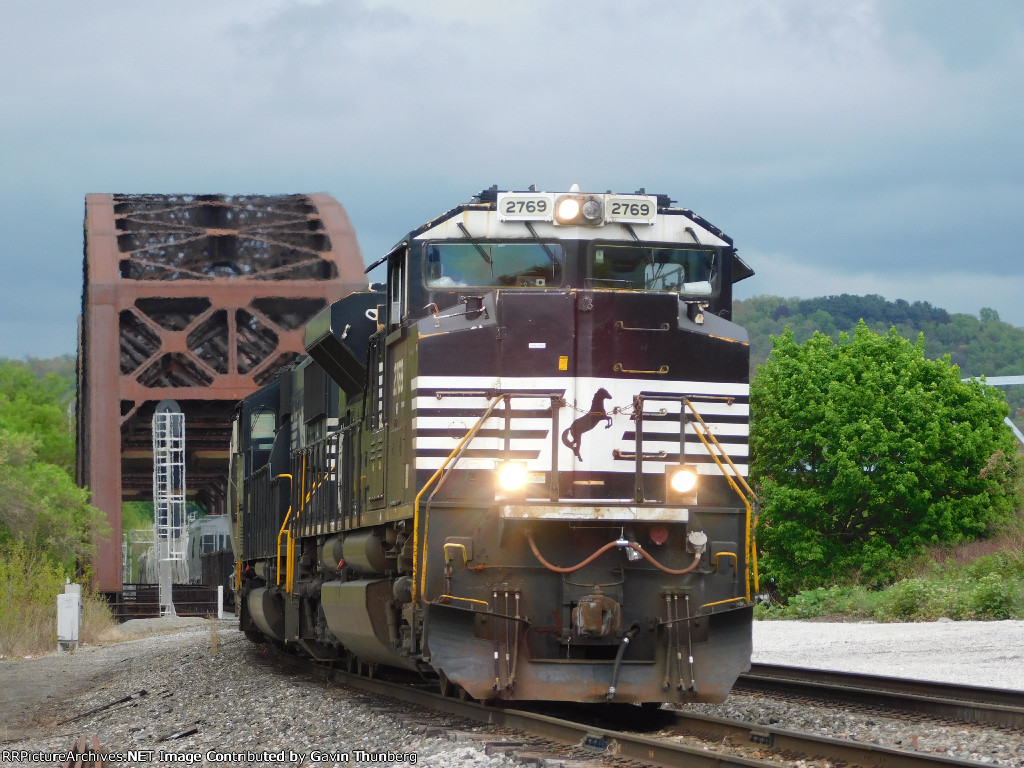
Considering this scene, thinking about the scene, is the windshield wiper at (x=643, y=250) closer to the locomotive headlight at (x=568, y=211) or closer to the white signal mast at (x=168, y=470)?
the locomotive headlight at (x=568, y=211)

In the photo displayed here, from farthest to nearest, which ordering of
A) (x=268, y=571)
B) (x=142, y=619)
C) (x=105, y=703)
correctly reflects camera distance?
(x=142, y=619) < (x=268, y=571) < (x=105, y=703)

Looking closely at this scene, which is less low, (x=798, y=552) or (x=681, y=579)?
(x=681, y=579)

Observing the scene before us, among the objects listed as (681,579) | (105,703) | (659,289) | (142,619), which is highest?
(659,289)

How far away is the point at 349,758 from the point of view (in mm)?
9273

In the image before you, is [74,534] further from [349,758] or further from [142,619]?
[349,758]

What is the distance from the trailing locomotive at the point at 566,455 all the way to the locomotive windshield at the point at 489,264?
0.05ft

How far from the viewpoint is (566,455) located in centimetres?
1057

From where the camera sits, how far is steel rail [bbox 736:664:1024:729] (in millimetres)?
10672

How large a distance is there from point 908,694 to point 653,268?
4496mm

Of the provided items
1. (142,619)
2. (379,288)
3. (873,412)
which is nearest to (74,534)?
(142,619)

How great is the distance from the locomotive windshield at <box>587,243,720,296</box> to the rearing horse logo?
41.0 inches

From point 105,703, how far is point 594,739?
27.2 feet

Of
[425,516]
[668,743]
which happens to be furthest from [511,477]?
[668,743]

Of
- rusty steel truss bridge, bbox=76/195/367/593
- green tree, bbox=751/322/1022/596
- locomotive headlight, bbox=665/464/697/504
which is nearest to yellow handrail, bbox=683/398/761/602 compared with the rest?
locomotive headlight, bbox=665/464/697/504
